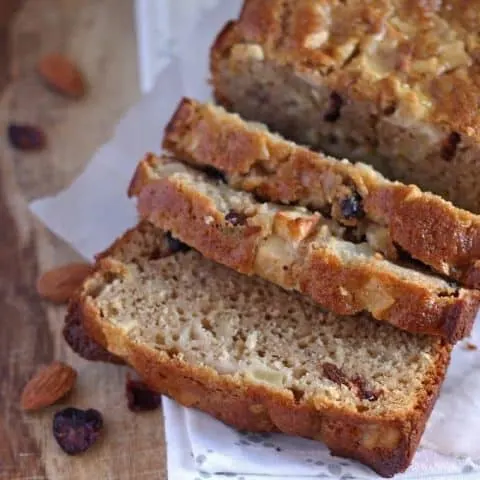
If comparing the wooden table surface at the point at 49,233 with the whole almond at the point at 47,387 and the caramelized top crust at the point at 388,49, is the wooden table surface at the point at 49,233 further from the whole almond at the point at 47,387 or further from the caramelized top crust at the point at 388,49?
the caramelized top crust at the point at 388,49

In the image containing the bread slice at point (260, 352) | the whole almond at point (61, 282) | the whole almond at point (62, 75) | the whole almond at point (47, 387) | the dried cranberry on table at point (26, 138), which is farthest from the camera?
the whole almond at point (62, 75)

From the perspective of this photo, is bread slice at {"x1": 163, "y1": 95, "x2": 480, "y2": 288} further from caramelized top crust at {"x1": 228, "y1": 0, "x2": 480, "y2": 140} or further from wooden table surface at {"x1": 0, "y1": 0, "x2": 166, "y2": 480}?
wooden table surface at {"x1": 0, "y1": 0, "x2": 166, "y2": 480}

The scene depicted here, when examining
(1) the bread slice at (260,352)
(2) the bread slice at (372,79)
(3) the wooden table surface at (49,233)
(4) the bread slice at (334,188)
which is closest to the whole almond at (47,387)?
(3) the wooden table surface at (49,233)

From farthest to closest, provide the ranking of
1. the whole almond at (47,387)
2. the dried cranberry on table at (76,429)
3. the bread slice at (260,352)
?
the whole almond at (47,387) → the dried cranberry on table at (76,429) → the bread slice at (260,352)

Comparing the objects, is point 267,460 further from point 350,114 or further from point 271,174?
point 350,114

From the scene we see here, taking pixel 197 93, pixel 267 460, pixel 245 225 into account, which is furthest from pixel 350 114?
pixel 267 460

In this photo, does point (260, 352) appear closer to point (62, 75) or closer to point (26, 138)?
point (26, 138)
